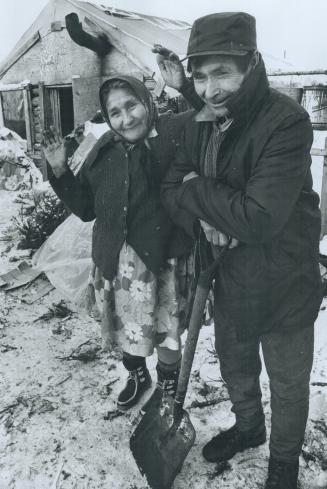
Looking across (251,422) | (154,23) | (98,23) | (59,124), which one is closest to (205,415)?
(251,422)

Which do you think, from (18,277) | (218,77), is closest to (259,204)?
(218,77)

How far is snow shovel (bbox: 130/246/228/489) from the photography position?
1.96 m

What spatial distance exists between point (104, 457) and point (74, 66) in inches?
283

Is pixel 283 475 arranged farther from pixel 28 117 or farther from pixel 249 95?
pixel 28 117

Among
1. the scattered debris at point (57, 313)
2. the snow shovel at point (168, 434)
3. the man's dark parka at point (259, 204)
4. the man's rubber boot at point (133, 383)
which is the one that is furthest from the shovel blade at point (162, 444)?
the scattered debris at point (57, 313)

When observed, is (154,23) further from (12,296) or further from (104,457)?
(104,457)

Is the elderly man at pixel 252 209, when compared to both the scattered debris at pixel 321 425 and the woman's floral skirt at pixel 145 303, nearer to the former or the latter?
the woman's floral skirt at pixel 145 303

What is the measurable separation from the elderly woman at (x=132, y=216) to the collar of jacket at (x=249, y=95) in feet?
1.77

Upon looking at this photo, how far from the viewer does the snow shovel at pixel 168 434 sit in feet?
6.44

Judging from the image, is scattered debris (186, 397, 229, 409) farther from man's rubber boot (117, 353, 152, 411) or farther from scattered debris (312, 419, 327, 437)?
scattered debris (312, 419, 327, 437)

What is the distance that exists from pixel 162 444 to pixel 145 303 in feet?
2.47

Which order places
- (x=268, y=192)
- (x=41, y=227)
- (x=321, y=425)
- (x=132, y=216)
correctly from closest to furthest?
(x=268, y=192), (x=132, y=216), (x=321, y=425), (x=41, y=227)

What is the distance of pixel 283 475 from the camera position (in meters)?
1.92

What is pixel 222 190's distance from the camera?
5.04 feet
